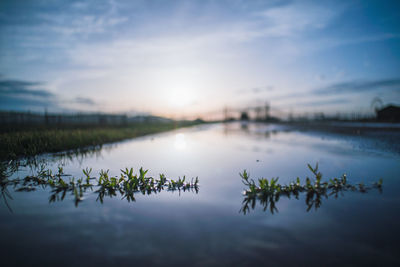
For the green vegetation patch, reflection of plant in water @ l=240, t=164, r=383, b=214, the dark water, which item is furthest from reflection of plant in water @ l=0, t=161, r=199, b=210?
reflection of plant in water @ l=240, t=164, r=383, b=214

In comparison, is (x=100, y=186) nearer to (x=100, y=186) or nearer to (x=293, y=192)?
(x=100, y=186)

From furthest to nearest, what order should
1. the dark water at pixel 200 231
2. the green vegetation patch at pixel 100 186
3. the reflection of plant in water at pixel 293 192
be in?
the green vegetation patch at pixel 100 186 → the reflection of plant in water at pixel 293 192 → the dark water at pixel 200 231

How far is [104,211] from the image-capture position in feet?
9.71

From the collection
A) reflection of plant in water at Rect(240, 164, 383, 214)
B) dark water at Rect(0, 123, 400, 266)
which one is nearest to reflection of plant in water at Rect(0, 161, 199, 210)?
dark water at Rect(0, 123, 400, 266)

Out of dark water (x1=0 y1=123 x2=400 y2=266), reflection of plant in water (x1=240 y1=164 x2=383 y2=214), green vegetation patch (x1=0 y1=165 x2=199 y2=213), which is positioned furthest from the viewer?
green vegetation patch (x1=0 y1=165 x2=199 y2=213)

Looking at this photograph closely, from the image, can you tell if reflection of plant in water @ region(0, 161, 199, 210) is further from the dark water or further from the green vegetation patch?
the dark water

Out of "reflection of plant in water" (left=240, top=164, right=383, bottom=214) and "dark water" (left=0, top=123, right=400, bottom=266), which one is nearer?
"dark water" (left=0, top=123, right=400, bottom=266)

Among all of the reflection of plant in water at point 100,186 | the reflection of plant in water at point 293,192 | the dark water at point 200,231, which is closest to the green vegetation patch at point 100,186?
the reflection of plant in water at point 100,186

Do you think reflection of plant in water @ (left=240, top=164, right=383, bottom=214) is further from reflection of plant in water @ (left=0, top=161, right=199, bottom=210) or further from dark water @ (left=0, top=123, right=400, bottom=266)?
reflection of plant in water @ (left=0, top=161, right=199, bottom=210)

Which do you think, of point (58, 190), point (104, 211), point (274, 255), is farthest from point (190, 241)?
point (58, 190)

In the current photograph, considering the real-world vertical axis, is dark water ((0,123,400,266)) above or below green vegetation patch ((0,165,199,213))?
below

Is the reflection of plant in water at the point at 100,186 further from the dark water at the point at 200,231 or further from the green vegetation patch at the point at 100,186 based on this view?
the dark water at the point at 200,231

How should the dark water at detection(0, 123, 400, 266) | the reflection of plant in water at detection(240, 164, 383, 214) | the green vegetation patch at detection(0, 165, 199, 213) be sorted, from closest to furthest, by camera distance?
the dark water at detection(0, 123, 400, 266) → the reflection of plant in water at detection(240, 164, 383, 214) → the green vegetation patch at detection(0, 165, 199, 213)

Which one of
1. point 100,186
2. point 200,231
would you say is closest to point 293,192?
point 200,231
